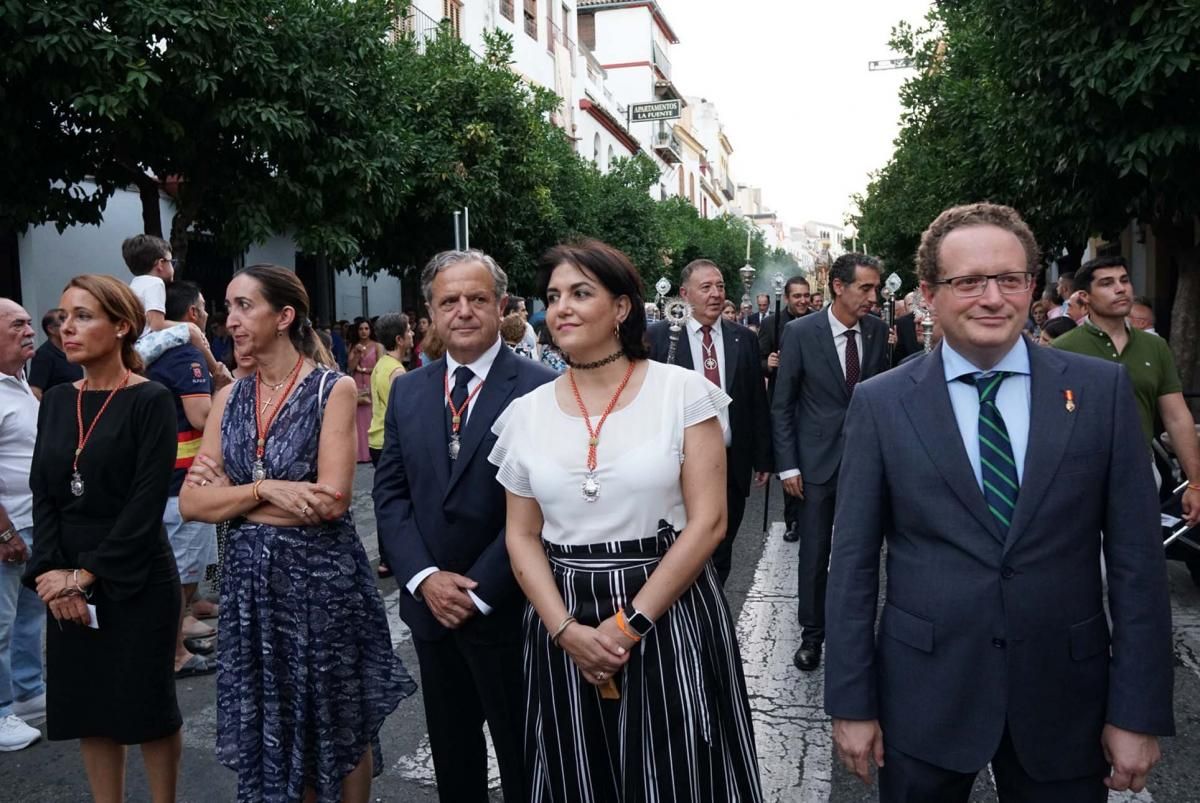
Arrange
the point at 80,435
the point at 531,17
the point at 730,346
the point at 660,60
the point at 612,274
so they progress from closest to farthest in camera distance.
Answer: the point at 612,274
the point at 80,435
the point at 730,346
the point at 531,17
the point at 660,60

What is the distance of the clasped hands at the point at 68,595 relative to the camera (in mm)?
3439

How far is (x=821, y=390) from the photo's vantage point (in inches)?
223

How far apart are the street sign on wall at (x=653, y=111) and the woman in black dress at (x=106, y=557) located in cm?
5128

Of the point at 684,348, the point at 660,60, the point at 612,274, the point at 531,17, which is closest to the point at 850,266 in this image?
the point at 684,348

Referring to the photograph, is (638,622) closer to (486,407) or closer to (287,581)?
(486,407)

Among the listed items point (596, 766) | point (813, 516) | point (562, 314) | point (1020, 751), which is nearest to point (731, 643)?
point (596, 766)

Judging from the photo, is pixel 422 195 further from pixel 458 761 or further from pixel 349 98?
pixel 458 761

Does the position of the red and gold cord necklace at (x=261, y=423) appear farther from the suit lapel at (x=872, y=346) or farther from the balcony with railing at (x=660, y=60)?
the balcony with railing at (x=660, y=60)

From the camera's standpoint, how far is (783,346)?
5836 mm

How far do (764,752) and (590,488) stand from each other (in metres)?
2.09

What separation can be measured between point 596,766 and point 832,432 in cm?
319

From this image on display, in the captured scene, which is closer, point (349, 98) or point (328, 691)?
point (328, 691)

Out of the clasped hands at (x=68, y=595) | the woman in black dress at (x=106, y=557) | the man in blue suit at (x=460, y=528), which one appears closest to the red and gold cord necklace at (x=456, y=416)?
the man in blue suit at (x=460, y=528)

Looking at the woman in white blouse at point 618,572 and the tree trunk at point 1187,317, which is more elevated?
the tree trunk at point 1187,317
